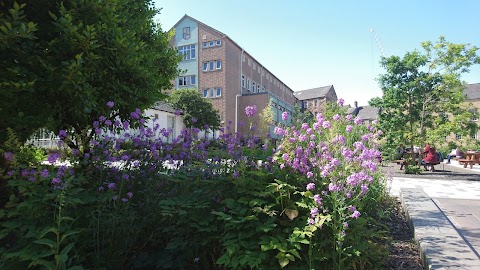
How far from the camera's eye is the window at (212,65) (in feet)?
119

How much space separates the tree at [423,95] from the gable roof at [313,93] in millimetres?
56518

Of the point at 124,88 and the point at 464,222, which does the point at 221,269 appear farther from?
the point at 464,222

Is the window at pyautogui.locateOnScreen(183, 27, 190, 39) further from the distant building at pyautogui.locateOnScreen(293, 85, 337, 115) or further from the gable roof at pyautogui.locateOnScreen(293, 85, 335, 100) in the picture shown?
the gable roof at pyautogui.locateOnScreen(293, 85, 335, 100)

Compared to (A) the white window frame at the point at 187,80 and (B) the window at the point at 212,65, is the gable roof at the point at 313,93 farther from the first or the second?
(A) the white window frame at the point at 187,80

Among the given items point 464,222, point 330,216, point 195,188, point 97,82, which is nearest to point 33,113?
point 97,82

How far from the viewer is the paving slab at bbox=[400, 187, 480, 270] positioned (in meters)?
2.54

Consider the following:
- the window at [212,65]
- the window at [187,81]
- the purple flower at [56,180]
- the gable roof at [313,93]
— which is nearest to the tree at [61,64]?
the purple flower at [56,180]

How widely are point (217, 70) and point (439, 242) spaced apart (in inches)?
1356

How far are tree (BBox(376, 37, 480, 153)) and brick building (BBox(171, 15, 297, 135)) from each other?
68.5 ft

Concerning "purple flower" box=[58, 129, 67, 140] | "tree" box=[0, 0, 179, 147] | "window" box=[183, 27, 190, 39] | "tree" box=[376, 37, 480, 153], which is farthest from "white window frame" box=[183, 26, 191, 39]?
"purple flower" box=[58, 129, 67, 140]

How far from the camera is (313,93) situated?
7269 cm

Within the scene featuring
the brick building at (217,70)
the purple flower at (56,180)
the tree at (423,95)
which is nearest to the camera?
the purple flower at (56,180)

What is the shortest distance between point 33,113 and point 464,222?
18.2ft

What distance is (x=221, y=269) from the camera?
7.94ft
